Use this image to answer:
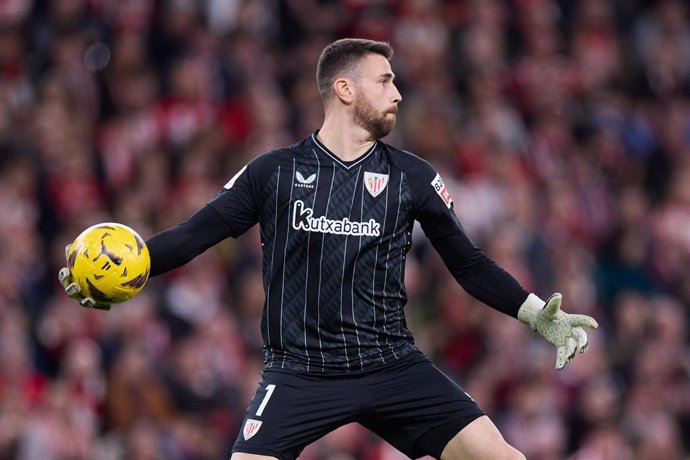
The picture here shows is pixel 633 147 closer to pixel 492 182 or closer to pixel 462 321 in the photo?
pixel 492 182

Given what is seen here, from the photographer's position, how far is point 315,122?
1402cm

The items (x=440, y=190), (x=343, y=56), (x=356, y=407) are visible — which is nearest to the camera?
(x=356, y=407)

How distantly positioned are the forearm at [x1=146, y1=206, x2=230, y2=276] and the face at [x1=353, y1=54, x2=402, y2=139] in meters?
0.87

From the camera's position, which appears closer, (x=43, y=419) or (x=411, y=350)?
(x=411, y=350)

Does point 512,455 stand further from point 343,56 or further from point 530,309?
A: point 343,56

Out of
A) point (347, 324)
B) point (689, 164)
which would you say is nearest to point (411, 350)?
point (347, 324)

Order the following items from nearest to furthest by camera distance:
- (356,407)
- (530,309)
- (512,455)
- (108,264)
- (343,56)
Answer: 1. (108,264)
2. (512,455)
3. (356,407)
4. (530,309)
5. (343,56)

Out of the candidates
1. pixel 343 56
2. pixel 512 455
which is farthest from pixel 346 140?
pixel 512 455

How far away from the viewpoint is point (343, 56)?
7.43 meters

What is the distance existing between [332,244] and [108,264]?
1.06m

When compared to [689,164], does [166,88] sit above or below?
above

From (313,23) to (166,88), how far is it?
230 centimetres

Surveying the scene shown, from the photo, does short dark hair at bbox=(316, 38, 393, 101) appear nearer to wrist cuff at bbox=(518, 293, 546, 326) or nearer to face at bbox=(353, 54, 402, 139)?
face at bbox=(353, 54, 402, 139)

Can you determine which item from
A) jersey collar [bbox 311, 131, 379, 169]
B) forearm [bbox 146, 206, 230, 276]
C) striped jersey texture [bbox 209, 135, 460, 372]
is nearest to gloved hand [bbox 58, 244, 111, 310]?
Result: forearm [bbox 146, 206, 230, 276]
